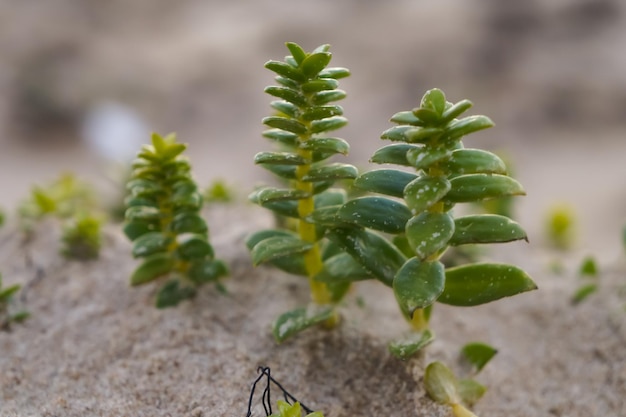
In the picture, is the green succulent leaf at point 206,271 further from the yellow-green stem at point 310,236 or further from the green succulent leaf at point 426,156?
the green succulent leaf at point 426,156

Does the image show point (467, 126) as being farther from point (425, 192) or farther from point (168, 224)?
point (168, 224)

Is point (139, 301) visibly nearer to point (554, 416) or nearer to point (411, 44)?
point (554, 416)

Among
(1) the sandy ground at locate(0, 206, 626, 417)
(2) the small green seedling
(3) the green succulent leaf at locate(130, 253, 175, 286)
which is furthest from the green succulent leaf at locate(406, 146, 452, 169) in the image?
(2) the small green seedling

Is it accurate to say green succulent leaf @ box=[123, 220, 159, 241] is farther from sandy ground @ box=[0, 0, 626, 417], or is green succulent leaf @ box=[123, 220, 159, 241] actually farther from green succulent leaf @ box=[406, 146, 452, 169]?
green succulent leaf @ box=[406, 146, 452, 169]

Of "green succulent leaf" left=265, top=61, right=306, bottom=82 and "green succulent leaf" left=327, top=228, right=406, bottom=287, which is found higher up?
"green succulent leaf" left=265, top=61, right=306, bottom=82

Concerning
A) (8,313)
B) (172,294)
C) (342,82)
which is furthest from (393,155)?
(342,82)

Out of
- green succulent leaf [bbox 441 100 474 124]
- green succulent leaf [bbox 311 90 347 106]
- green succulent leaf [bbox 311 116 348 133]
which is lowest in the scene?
green succulent leaf [bbox 441 100 474 124]

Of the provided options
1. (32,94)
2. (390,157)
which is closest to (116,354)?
(390,157)

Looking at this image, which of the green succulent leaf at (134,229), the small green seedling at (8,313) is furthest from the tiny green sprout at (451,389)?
the small green seedling at (8,313)
